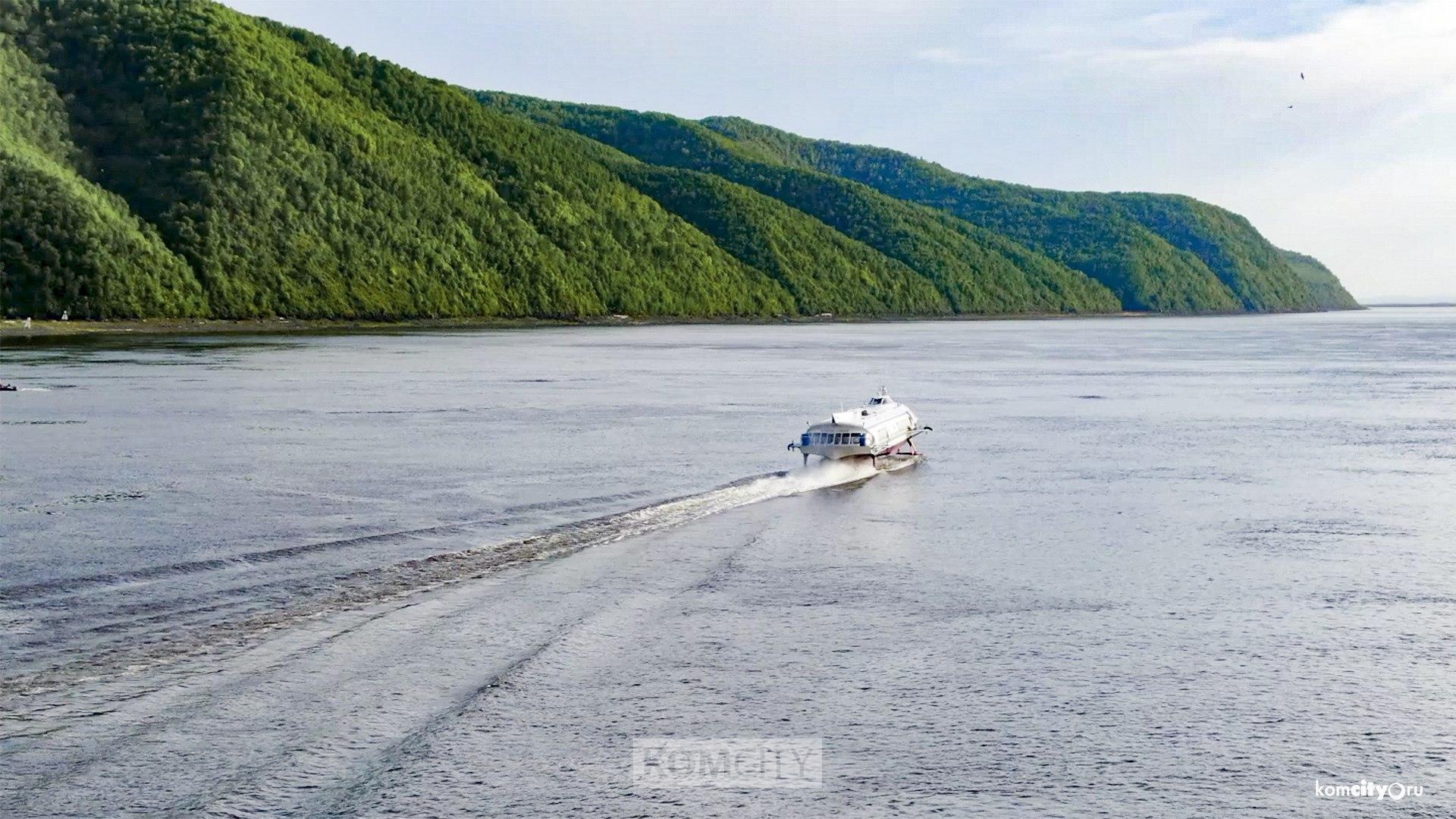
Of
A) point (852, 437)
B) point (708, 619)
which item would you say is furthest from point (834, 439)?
point (708, 619)

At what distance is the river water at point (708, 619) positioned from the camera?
12.8 meters

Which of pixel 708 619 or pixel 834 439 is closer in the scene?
pixel 708 619

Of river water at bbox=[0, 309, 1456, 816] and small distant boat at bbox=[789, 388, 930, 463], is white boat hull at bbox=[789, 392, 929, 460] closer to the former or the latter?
small distant boat at bbox=[789, 388, 930, 463]

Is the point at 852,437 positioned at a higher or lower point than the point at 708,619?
higher

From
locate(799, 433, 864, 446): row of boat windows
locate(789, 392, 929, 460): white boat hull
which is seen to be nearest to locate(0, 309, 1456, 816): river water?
locate(789, 392, 929, 460): white boat hull

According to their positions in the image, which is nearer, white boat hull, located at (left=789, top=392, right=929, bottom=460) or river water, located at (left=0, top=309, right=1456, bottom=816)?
river water, located at (left=0, top=309, right=1456, bottom=816)

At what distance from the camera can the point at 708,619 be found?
19.0 m

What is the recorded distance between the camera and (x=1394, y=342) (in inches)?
5586

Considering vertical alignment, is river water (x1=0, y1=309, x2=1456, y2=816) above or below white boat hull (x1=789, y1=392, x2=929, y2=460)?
below

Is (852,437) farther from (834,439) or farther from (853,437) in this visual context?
(834,439)

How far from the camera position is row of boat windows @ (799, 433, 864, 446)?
36469mm

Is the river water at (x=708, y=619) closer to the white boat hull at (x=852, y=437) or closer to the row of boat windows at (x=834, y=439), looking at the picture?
the white boat hull at (x=852, y=437)

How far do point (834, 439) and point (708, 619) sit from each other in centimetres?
1792

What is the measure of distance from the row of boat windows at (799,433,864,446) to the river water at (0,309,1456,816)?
1.19 metres
